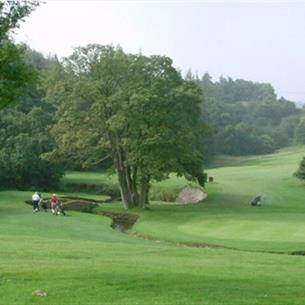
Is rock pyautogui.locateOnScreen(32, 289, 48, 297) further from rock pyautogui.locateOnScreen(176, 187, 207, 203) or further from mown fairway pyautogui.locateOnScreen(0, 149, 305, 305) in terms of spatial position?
rock pyautogui.locateOnScreen(176, 187, 207, 203)

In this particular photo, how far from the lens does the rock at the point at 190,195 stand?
202ft

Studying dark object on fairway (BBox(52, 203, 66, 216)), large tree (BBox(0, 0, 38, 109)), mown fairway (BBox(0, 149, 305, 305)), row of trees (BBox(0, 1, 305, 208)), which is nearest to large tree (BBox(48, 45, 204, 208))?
row of trees (BBox(0, 1, 305, 208))

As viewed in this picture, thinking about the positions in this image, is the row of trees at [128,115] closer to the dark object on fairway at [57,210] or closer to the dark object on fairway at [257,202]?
the dark object on fairway at [257,202]

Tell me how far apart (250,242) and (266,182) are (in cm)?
4145

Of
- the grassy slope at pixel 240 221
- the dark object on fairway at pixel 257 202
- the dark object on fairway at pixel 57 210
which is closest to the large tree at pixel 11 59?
the grassy slope at pixel 240 221

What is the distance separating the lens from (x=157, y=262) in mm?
17547

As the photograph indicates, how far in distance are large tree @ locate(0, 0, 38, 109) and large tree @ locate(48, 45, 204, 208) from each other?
30.7 metres

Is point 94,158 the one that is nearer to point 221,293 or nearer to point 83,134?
point 83,134

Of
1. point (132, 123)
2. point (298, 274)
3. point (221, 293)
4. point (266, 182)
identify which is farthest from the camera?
point (266, 182)

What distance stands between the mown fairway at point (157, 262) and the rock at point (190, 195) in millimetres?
20360

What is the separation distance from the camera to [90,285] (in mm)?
12133

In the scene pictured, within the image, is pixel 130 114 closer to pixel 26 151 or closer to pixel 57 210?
pixel 57 210

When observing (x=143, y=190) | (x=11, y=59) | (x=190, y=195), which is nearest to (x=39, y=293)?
(x=11, y=59)

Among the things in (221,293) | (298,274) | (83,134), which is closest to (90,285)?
(221,293)
